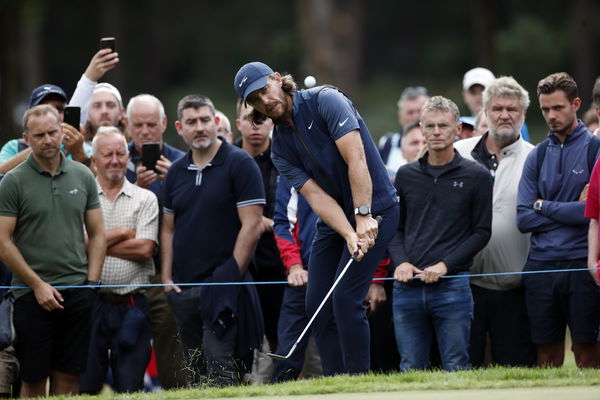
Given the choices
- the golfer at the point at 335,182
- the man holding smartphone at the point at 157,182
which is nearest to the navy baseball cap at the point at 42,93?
the man holding smartphone at the point at 157,182

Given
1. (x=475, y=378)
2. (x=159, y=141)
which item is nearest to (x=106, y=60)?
(x=159, y=141)

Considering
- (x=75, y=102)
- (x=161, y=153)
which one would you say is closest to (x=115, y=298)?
(x=161, y=153)

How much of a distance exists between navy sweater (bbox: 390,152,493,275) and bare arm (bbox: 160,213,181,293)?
74.1 inches

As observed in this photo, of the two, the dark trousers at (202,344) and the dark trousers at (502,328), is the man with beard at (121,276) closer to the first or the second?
the dark trousers at (202,344)

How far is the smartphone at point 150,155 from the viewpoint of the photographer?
30.6ft

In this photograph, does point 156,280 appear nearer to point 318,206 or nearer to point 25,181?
point 25,181

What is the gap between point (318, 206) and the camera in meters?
7.34

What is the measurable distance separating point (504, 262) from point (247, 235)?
205cm

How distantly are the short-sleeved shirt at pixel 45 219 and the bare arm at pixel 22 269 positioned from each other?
0.09 metres

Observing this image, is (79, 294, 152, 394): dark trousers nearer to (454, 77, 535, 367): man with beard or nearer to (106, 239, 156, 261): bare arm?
(106, 239, 156, 261): bare arm

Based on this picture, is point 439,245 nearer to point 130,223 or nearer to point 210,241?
point 210,241

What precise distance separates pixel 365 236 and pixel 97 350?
2.90m

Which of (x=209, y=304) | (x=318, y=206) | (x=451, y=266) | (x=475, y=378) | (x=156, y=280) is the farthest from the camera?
(x=156, y=280)

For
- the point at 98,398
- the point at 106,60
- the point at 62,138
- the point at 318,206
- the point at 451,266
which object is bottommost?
the point at 98,398
